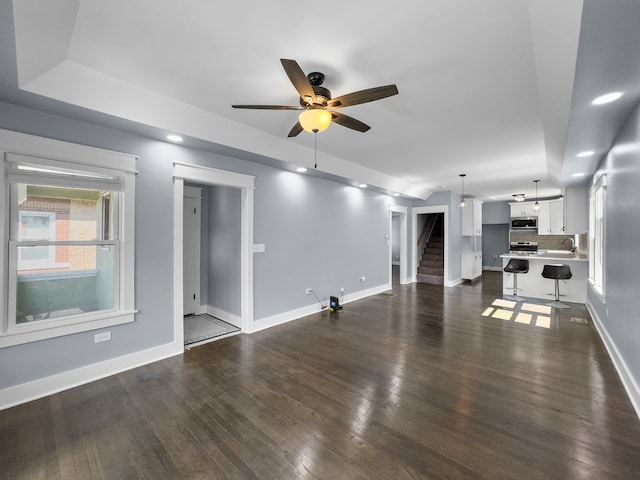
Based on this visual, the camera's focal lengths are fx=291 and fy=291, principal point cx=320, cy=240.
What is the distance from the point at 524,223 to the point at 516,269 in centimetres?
389

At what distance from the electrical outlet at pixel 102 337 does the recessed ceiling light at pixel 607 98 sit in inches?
188

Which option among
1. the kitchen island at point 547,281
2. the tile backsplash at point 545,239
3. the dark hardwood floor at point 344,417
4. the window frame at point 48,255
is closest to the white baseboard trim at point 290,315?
the dark hardwood floor at point 344,417

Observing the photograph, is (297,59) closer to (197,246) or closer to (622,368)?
(197,246)

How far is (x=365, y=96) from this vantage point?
86.0 inches

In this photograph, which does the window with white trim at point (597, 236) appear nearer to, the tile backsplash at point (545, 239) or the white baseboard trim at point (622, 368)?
the white baseboard trim at point (622, 368)

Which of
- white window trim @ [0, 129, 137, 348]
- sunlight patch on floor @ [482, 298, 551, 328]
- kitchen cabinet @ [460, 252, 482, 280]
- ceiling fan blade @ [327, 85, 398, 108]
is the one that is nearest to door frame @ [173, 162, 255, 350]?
white window trim @ [0, 129, 137, 348]

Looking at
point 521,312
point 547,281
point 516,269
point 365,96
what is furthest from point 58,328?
point 547,281

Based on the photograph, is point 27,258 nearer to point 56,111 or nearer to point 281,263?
point 56,111

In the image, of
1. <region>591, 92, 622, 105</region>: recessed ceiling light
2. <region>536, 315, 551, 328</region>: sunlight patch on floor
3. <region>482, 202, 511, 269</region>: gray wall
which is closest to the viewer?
<region>591, 92, 622, 105</region>: recessed ceiling light

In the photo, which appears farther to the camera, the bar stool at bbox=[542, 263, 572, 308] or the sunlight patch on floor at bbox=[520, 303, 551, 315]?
the bar stool at bbox=[542, 263, 572, 308]

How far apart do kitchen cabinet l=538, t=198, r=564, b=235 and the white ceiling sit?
620 cm

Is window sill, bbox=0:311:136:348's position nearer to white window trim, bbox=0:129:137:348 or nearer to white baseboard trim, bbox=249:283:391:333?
white window trim, bbox=0:129:137:348

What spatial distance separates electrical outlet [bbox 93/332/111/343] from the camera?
9.37 ft

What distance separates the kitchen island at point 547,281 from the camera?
580cm
